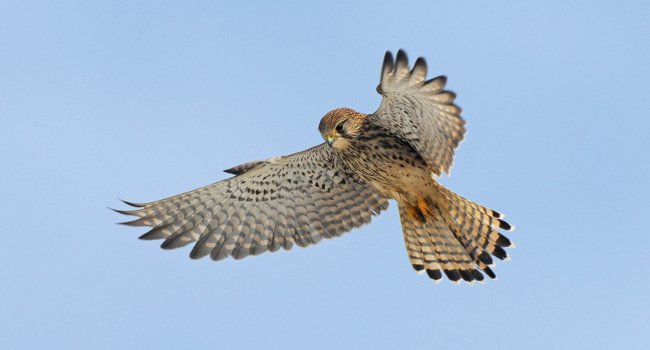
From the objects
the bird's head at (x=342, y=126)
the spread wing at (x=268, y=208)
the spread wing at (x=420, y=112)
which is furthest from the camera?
the spread wing at (x=268, y=208)

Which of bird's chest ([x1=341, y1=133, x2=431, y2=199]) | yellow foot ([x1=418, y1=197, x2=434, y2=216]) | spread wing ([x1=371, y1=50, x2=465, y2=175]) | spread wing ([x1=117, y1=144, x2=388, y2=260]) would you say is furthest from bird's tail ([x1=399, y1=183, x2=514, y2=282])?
spread wing ([x1=371, y1=50, x2=465, y2=175])

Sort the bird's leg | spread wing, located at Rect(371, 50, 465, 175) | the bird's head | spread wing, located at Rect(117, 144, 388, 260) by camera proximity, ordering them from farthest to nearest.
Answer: spread wing, located at Rect(117, 144, 388, 260), the bird's leg, the bird's head, spread wing, located at Rect(371, 50, 465, 175)

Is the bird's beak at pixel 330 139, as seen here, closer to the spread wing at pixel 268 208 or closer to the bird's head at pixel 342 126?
the bird's head at pixel 342 126

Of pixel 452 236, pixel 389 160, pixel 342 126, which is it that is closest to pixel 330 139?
pixel 342 126

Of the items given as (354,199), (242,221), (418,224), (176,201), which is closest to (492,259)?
(418,224)

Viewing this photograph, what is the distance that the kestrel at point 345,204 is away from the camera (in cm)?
1027

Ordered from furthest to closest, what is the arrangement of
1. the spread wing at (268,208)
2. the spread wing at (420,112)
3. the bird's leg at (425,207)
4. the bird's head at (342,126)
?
the spread wing at (268,208), the bird's leg at (425,207), the bird's head at (342,126), the spread wing at (420,112)

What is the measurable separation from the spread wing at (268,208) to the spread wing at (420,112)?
1.26 meters

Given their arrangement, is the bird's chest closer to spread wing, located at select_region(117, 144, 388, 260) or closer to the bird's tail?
the bird's tail

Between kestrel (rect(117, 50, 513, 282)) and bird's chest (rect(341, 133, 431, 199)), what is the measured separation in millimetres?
10

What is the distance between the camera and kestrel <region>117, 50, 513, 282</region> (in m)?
10.3

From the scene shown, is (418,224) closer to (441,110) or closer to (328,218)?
(328,218)

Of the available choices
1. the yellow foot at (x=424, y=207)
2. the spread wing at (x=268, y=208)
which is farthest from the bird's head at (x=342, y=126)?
the yellow foot at (x=424, y=207)

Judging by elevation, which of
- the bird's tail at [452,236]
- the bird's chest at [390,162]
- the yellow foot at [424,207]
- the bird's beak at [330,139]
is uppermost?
the bird's beak at [330,139]
